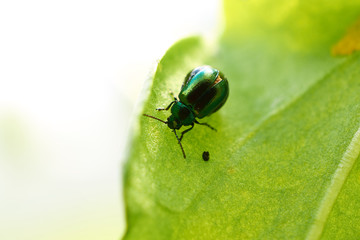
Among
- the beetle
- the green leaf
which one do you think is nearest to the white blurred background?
the green leaf

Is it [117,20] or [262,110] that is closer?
[262,110]

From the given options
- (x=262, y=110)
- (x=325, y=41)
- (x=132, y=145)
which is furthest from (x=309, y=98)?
(x=132, y=145)

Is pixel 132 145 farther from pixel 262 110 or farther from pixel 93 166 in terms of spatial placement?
pixel 93 166

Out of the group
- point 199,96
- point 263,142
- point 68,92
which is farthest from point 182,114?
point 68,92

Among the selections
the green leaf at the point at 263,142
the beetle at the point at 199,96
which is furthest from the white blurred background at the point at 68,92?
the beetle at the point at 199,96

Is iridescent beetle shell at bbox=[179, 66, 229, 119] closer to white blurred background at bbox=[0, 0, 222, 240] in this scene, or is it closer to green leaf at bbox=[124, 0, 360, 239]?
green leaf at bbox=[124, 0, 360, 239]

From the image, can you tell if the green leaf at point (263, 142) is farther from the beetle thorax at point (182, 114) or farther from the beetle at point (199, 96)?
the beetle thorax at point (182, 114)
